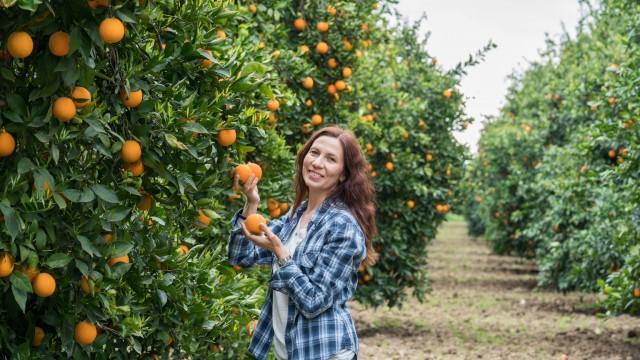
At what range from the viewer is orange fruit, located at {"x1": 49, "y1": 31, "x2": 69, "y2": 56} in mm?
2602

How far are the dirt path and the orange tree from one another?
640cm

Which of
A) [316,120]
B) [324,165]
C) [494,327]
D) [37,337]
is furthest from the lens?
[494,327]

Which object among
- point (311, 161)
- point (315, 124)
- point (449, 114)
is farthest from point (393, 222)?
point (311, 161)

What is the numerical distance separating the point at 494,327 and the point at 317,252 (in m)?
9.68

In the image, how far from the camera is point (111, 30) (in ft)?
8.39

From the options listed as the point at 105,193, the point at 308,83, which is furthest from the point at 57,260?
the point at 308,83

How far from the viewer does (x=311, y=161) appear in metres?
3.71

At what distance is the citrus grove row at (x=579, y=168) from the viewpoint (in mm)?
8242

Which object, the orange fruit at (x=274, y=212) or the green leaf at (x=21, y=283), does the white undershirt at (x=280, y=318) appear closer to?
the green leaf at (x=21, y=283)

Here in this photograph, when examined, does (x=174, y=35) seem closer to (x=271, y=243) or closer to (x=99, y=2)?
(x=99, y=2)

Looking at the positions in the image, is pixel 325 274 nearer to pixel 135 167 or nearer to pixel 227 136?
pixel 227 136

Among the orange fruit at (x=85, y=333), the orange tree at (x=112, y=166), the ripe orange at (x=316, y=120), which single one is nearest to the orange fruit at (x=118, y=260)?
the orange tree at (x=112, y=166)

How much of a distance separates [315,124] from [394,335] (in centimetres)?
509

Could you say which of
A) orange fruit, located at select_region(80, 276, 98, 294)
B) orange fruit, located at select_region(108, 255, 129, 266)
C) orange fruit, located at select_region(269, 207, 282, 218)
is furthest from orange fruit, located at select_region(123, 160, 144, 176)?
orange fruit, located at select_region(269, 207, 282, 218)
